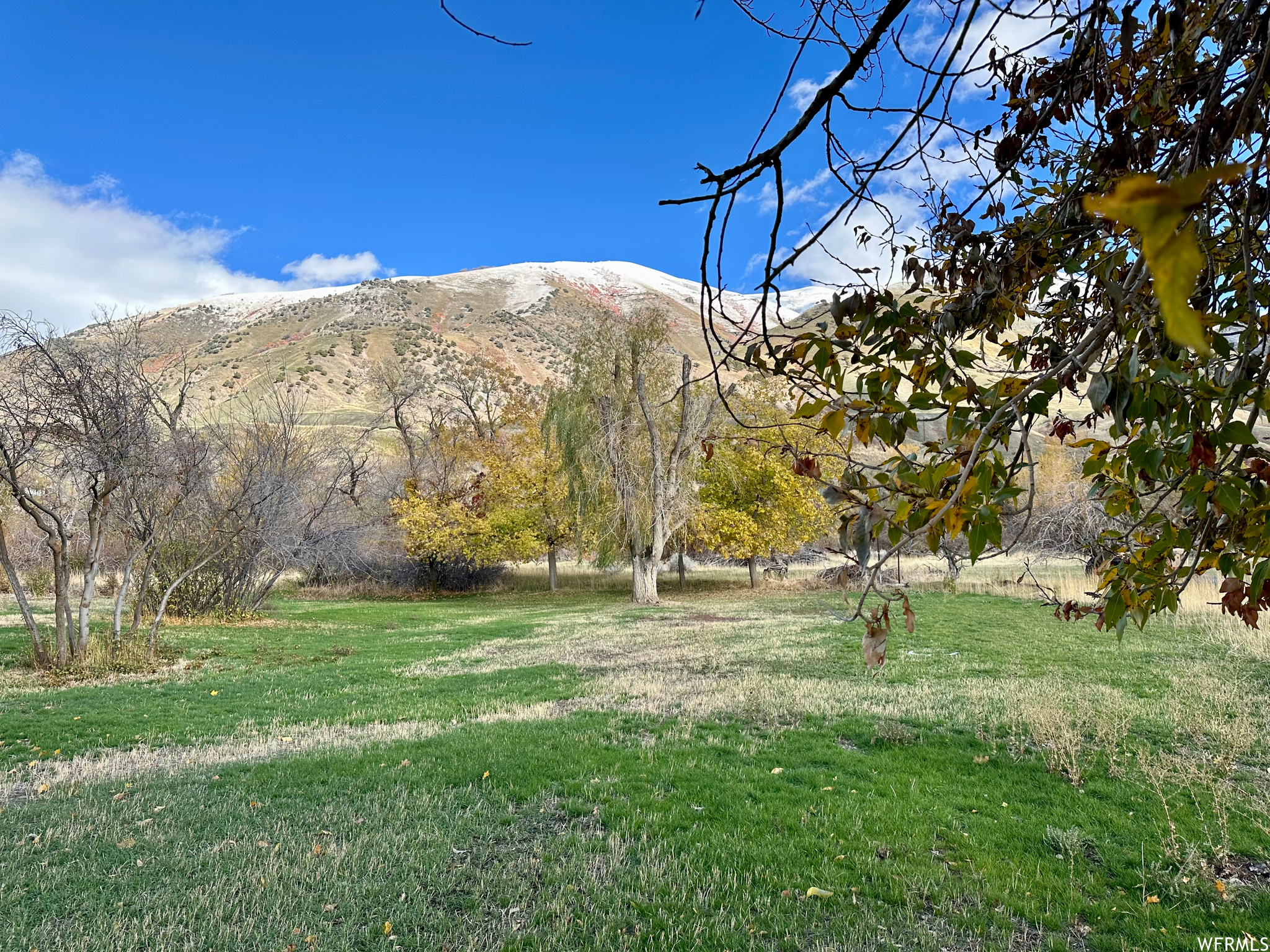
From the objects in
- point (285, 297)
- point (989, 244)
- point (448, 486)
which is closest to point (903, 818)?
point (989, 244)

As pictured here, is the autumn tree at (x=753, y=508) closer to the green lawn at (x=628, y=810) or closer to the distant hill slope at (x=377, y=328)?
the green lawn at (x=628, y=810)

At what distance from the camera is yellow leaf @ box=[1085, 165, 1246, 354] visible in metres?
0.38

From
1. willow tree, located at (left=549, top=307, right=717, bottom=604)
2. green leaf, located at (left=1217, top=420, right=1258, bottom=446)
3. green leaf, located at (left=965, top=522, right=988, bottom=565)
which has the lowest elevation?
green leaf, located at (left=965, top=522, right=988, bottom=565)

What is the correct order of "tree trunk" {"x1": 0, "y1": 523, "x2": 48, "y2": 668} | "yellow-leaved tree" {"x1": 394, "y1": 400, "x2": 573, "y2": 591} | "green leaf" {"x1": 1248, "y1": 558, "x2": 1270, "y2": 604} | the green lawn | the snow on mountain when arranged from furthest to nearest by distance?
1. the snow on mountain
2. "yellow-leaved tree" {"x1": 394, "y1": 400, "x2": 573, "y2": 591}
3. "tree trunk" {"x1": 0, "y1": 523, "x2": 48, "y2": 668}
4. the green lawn
5. "green leaf" {"x1": 1248, "y1": 558, "x2": 1270, "y2": 604}

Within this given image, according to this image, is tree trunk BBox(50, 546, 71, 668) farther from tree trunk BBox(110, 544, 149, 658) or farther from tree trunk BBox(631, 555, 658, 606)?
tree trunk BBox(631, 555, 658, 606)

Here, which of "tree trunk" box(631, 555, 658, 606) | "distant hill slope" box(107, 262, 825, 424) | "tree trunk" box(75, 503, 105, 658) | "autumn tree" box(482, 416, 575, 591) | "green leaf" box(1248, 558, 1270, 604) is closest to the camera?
"green leaf" box(1248, 558, 1270, 604)

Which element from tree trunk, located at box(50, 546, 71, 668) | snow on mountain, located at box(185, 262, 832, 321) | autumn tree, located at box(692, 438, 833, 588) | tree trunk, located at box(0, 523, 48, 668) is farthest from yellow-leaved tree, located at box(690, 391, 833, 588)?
snow on mountain, located at box(185, 262, 832, 321)

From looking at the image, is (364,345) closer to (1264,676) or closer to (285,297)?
(285,297)

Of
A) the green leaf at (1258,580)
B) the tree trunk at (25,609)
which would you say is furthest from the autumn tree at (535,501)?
the green leaf at (1258,580)

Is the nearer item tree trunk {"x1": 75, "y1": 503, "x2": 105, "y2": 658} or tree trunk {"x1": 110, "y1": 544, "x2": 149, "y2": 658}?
tree trunk {"x1": 75, "y1": 503, "x2": 105, "y2": 658}

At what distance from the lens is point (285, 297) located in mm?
93938

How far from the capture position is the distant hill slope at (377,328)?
61.8 m

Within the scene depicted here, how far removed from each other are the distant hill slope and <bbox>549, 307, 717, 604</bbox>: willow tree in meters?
28.4

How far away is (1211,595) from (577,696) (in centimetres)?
1832
